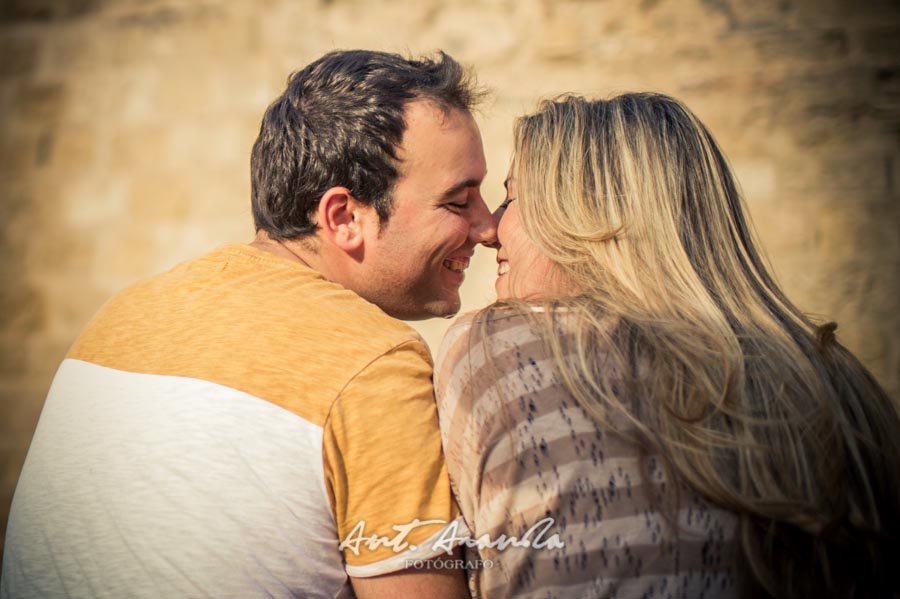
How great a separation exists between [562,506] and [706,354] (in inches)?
15.7

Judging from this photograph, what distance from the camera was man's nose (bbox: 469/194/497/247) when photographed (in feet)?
7.59

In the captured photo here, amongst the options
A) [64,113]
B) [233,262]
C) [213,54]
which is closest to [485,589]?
[233,262]

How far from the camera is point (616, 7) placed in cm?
318

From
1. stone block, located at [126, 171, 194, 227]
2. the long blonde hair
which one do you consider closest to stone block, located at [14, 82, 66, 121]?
stone block, located at [126, 171, 194, 227]

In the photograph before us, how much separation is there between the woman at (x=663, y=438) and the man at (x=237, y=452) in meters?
0.14

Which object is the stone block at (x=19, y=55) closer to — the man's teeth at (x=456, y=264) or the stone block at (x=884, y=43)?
the man's teeth at (x=456, y=264)

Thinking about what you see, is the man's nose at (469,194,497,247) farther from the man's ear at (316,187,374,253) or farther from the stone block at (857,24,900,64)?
the stone block at (857,24,900,64)

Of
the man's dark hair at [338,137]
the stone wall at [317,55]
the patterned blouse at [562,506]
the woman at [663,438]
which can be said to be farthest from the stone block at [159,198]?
the patterned blouse at [562,506]

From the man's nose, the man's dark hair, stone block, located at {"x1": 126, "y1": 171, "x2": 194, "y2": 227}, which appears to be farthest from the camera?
stone block, located at {"x1": 126, "y1": 171, "x2": 194, "y2": 227}

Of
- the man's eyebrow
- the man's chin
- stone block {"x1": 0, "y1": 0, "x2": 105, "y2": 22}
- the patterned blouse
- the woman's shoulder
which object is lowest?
the patterned blouse

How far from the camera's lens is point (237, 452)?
136 centimetres

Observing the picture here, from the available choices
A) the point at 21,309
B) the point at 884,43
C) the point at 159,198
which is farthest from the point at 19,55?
the point at 884,43

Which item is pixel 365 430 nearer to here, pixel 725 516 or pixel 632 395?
pixel 632 395

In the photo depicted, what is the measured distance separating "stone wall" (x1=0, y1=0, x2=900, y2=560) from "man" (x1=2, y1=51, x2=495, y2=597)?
177 centimetres
